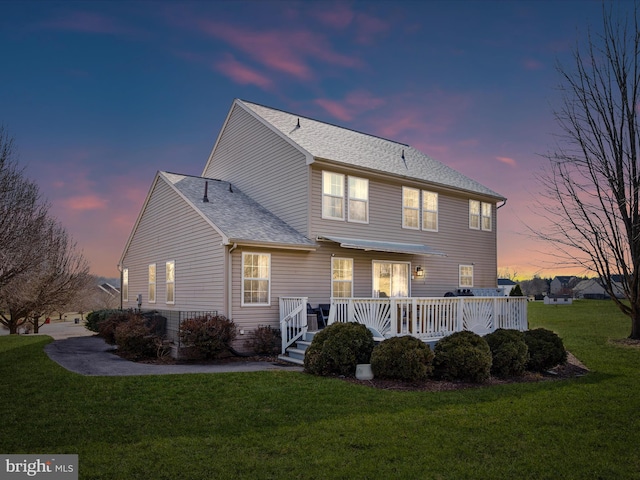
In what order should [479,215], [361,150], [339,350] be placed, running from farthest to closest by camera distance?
[479,215]
[361,150]
[339,350]

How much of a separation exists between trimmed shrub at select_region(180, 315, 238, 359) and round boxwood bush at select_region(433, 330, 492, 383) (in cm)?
576

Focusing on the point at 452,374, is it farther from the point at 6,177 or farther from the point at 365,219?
the point at 6,177

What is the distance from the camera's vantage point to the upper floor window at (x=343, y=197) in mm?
15938

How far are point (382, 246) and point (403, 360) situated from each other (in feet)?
21.6

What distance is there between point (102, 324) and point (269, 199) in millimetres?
7240

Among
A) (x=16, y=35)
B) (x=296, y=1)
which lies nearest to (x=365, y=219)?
(x=296, y=1)

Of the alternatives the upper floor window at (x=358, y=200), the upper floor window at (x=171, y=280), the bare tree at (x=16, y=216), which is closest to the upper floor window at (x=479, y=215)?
the upper floor window at (x=358, y=200)

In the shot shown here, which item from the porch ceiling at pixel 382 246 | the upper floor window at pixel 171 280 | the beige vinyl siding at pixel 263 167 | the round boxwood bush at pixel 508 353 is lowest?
the round boxwood bush at pixel 508 353

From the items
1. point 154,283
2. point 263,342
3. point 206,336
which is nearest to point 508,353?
point 263,342

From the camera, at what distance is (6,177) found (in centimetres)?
2122

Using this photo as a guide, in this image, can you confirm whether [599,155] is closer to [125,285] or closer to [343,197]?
[343,197]

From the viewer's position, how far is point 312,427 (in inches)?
274

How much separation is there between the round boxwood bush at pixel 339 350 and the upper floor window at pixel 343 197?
5448 mm

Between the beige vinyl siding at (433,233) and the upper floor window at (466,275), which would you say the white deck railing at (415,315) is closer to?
the beige vinyl siding at (433,233)
